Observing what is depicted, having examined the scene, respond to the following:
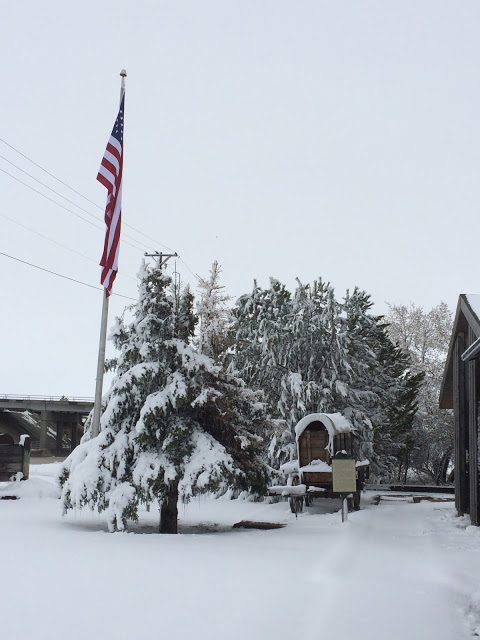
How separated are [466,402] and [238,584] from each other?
12.2 m

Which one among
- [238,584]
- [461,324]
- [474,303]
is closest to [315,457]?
[461,324]

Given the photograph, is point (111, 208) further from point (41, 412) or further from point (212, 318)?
point (41, 412)

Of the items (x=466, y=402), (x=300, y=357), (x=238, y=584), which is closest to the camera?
(x=238, y=584)

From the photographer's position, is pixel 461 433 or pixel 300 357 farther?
pixel 300 357

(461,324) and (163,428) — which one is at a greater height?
(461,324)

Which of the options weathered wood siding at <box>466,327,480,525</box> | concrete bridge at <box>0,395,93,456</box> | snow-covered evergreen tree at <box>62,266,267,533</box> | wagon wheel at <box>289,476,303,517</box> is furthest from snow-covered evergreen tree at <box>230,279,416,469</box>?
concrete bridge at <box>0,395,93,456</box>

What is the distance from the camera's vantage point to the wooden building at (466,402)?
15.3m

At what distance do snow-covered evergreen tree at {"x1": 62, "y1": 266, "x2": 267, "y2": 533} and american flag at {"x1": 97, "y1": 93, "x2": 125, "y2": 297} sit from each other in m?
0.79

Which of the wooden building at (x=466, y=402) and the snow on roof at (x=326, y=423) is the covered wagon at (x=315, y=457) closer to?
Result: the snow on roof at (x=326, y=423)

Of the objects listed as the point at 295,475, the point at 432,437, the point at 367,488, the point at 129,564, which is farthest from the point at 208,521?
the point at 432,437

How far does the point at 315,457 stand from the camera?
1886 centimetres

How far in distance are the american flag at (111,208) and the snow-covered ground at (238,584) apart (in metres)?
5.44

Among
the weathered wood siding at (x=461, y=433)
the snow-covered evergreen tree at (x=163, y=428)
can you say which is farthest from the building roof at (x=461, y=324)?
the snow-covered evergreen tree at (x=163, y=428)

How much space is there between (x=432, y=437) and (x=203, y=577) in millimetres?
32978
